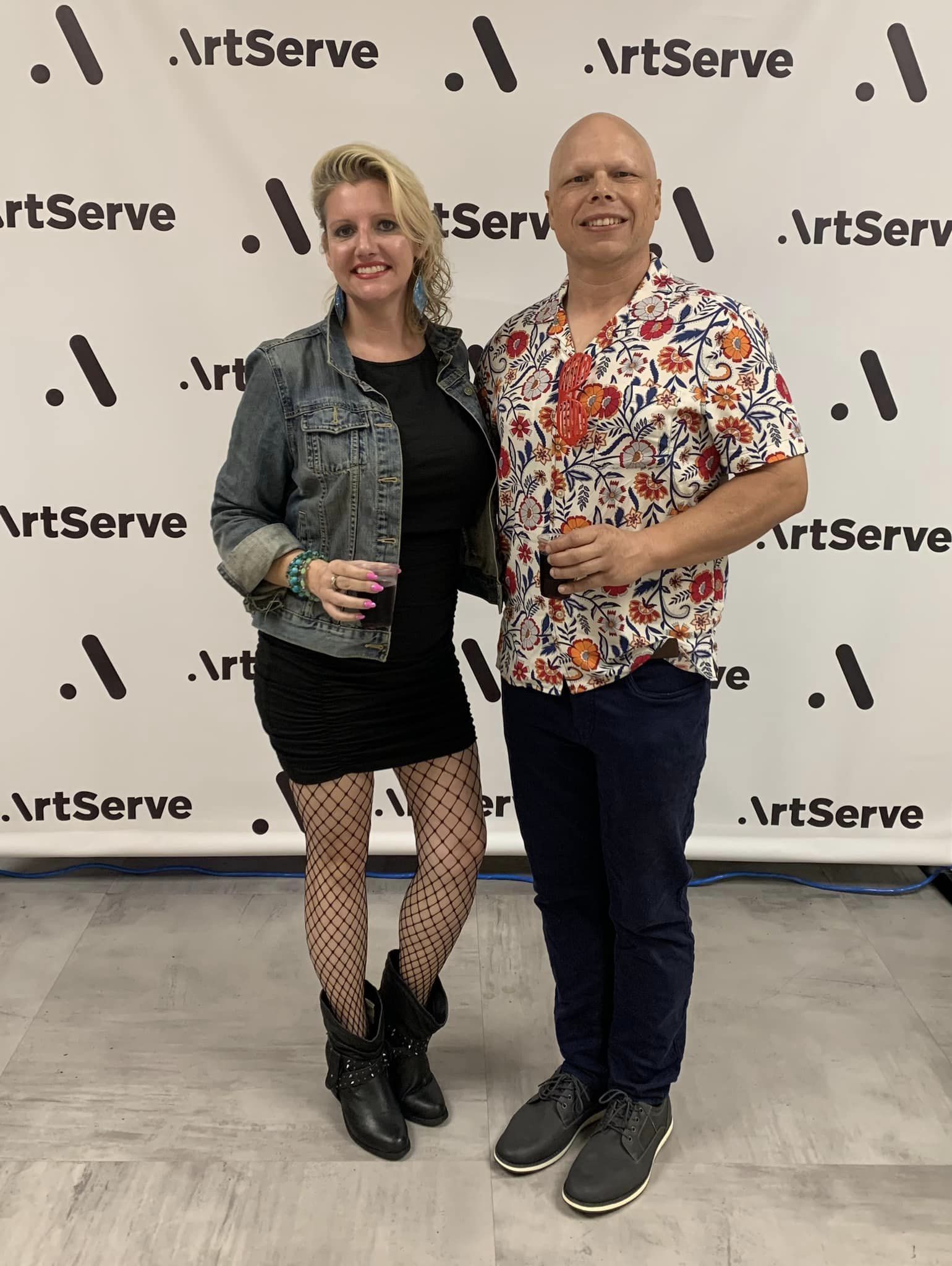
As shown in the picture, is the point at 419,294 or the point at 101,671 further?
the point at 101,671

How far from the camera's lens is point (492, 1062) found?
2096 mm

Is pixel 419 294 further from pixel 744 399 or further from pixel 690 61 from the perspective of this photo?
pixel 690 61

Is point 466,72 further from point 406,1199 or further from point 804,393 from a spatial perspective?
point 406,1199

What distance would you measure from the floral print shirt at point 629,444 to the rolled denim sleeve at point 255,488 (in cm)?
35

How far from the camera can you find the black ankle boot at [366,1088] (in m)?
1.81

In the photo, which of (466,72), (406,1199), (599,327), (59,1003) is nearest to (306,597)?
(599,327)

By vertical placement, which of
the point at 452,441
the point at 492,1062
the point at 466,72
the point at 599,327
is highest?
the point at 466,72

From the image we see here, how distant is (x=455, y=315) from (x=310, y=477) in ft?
3.39

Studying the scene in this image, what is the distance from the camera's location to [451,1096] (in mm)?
1984

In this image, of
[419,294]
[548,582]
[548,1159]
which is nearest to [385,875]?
[548,1159]

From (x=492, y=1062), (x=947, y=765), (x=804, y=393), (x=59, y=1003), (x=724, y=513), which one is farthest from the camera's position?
(x=947, y=765)

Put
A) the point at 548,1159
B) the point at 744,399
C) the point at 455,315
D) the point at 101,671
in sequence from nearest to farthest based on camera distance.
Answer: the point at 744,399 → the point at 548,1159 → the point at 455,315 → the point at 101,671

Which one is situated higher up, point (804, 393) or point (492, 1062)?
point (804, 393)

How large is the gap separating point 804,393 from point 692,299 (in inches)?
45.0
